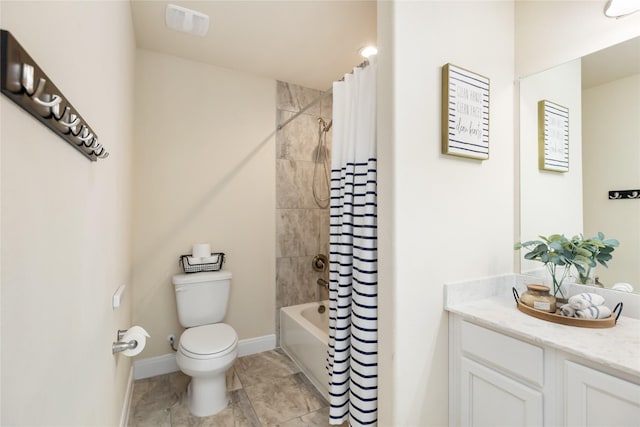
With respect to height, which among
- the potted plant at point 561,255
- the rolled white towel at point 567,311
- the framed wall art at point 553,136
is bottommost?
the rolled white towel at point 567,311

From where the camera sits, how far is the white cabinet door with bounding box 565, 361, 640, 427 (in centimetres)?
93

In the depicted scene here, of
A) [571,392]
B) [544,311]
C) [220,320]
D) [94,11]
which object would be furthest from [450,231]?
[220,320]

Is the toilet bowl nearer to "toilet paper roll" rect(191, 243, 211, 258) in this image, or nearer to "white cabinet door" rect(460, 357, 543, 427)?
"toilet paper roll" rect(191, 243, 211, 258)

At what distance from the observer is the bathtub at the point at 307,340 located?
81.4 inches

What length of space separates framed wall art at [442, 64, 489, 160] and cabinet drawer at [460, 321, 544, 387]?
2.81ft

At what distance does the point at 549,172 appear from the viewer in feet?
5.55

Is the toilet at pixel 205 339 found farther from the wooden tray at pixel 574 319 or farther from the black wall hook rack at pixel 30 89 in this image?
the wooden tray at pixel 574 319

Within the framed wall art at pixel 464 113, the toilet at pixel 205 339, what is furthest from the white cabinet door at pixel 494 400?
the toilet at pixel 205 339

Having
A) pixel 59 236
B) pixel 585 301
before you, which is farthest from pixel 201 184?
→ pixel 585 301

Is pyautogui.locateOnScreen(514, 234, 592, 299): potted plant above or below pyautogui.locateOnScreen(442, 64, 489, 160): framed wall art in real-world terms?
below

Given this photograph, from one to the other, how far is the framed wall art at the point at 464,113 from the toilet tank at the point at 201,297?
1.88m

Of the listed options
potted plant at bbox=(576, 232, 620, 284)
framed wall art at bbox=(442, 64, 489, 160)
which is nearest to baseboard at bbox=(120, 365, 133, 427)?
framed wall art at bbox=(442, 64, 489, 160)

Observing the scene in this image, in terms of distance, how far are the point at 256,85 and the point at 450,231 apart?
2.16m

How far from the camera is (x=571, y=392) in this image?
106 cm
